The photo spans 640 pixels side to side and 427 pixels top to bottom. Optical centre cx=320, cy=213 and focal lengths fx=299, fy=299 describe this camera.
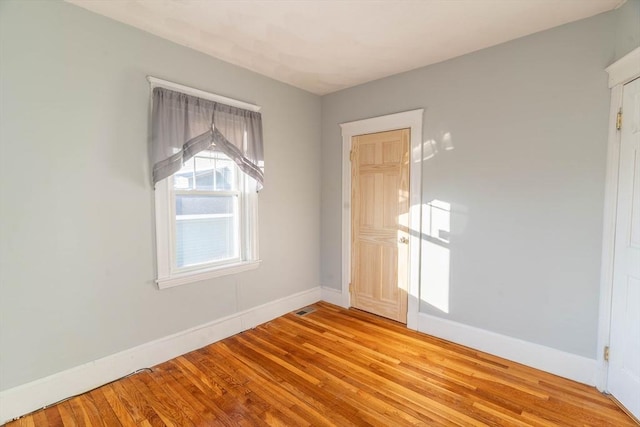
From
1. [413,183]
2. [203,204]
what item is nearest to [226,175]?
[203,204]

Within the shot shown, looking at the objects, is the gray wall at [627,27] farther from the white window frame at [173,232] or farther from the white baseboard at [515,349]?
the white window frame at [173,232]

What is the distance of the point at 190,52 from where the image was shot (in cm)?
272

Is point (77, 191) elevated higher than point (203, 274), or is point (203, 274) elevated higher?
point (77, 191)

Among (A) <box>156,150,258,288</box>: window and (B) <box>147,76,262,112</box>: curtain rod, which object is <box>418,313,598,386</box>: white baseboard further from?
(B) <box>147,76,262,112</box>: curtain rod

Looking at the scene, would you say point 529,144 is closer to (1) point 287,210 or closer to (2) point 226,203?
(1) point 287,210

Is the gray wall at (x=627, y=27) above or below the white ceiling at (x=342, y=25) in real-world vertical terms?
below

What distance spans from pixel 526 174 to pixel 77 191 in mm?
3520

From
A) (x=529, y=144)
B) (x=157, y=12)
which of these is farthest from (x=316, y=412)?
(x=157, y=12)

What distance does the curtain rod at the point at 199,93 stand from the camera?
2.50 meters

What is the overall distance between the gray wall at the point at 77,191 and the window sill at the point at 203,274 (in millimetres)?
86

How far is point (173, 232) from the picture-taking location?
2.65 m

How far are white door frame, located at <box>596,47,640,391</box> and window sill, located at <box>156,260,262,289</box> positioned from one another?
3006 millimetres

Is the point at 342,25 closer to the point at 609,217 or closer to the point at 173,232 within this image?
the point at 173,232

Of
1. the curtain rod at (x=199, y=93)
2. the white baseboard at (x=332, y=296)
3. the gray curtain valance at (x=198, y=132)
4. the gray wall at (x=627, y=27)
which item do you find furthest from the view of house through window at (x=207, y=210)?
the gray wall at (x=627, y=27)
